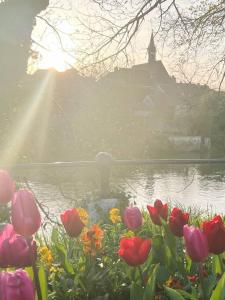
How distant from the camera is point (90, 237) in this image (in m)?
2.43

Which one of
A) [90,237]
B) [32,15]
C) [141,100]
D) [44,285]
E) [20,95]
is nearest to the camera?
[44,285]

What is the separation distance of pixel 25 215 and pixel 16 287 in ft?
1.35

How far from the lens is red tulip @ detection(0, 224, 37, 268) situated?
1521 millimetres

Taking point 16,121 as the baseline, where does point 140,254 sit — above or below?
below

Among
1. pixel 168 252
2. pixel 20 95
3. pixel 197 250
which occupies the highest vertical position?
pixel 20 95

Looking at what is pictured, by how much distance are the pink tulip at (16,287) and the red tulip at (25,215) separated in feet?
1.18

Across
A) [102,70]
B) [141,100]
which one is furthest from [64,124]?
[141,100]

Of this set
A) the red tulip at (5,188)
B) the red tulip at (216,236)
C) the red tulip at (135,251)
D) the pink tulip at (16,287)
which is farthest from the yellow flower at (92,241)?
the pink tulip at (16,287)

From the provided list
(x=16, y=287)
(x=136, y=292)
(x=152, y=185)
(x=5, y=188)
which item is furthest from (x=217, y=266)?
(x=152, y=185)

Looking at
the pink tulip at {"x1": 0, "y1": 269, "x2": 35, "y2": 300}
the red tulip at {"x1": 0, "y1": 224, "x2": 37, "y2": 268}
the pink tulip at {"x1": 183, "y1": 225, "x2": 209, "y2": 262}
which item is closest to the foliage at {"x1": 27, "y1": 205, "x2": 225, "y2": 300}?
the pink tulip at {"x1": 183, "y1": 225, "x2": 209, "y2": 262}

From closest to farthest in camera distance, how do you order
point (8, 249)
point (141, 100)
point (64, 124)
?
point (8, 249)
point (64, 124)
point (141, 100)

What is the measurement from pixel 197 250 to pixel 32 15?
Answer: 6172 mm

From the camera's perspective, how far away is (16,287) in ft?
3.60

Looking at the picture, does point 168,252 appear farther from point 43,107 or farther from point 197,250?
point 43,107
